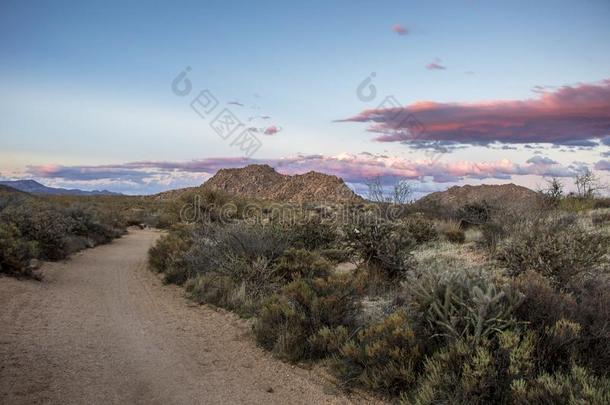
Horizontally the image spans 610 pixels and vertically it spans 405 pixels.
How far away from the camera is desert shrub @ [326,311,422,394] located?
5.69 meters

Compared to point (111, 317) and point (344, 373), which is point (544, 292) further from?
point (111, 317)

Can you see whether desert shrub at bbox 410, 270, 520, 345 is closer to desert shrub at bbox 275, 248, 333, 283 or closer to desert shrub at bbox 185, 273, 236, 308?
desert shrub at bbox 275, 248, 333, 283

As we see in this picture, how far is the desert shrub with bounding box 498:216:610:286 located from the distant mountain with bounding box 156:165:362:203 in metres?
47.1

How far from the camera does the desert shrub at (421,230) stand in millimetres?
17688

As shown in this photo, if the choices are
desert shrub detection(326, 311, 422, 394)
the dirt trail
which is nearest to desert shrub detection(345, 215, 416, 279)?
the dirt trail

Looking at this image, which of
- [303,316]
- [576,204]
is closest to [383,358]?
[303,316]

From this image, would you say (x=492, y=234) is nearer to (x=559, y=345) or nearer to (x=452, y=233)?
(x=452, y=233)

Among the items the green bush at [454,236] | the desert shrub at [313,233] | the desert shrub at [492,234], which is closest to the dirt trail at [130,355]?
the desert shrub at [313,233]

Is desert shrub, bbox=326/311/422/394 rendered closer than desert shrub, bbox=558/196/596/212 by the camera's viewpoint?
Yes

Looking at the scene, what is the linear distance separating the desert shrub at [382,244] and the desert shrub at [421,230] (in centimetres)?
540

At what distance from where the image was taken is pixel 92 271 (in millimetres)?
14781

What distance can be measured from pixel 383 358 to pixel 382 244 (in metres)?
5.96

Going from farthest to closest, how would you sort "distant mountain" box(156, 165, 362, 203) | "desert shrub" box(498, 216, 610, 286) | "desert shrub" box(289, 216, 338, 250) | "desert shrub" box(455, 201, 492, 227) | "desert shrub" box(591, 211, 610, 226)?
"distant mountain" box(156, 165, 362, 203) < "desert shrub" box(455, 201, 492, 227) < "desert shrub" box(591, 211, 610, 226) < "desert shrub" box(289, 216, 338, 250) < "desert shrub" box(498, 216, 610, 286)

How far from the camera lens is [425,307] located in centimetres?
648
